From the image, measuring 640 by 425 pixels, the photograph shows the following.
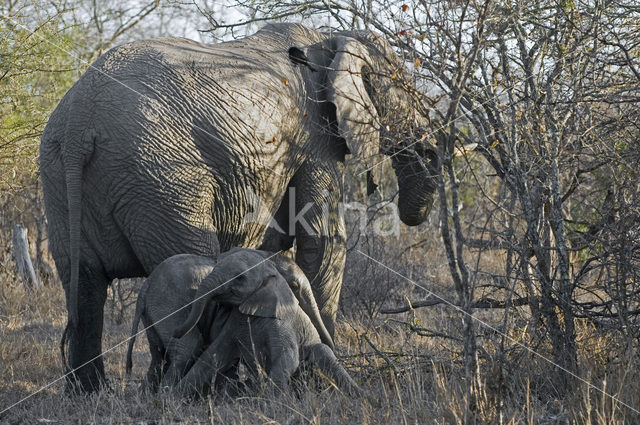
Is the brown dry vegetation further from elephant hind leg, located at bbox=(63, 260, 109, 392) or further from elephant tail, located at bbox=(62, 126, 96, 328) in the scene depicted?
elephant tail, located at bbox=(62, 126, 96, 328)

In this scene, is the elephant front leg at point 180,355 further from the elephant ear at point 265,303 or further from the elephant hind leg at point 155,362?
the elephant ear at point 265,303

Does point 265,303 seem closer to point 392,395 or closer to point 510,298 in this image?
point 392,395

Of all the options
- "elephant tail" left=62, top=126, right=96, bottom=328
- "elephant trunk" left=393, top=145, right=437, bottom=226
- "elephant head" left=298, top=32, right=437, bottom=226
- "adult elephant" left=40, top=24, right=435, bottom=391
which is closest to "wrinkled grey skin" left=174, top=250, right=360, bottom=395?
"adult elephant" left=40, top=24, right=435, bottom=391

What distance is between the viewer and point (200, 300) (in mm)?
4809

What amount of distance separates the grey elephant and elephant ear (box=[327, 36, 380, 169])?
154 centimetres

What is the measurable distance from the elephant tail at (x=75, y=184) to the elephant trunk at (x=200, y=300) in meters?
0.81

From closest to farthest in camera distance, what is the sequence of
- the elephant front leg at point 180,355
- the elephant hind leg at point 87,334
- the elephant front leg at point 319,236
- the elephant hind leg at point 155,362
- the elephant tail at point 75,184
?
the elephant front leg at point 180,355 < the elephant hind leg at point 155,362 < the elephant tail at point 75,184 < the elephant hind leg at point 87,334 < the elephant front leg at point 319,236

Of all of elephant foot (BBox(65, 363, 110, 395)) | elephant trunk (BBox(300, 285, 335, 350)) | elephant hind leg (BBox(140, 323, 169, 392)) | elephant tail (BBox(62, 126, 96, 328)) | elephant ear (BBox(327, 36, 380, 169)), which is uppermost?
elephant ear (BBox(327, 36, 380, 169))

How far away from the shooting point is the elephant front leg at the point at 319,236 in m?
6.34

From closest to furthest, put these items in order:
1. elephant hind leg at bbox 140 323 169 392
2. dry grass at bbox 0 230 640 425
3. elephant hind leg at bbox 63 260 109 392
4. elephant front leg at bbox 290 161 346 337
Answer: dry grass at bbox 0 230 640 425 → elephant hind leg at bbox 140 323 169 392 → elephant hind leg at bbox 63 260 109 392 → elephant front leg at bbox 290 161 346 337

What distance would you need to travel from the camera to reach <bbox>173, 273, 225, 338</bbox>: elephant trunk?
479 centimetres

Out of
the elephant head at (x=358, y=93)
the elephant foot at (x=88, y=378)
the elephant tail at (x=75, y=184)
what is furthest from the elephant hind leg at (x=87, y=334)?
the elephant head at (x=358, y=93)

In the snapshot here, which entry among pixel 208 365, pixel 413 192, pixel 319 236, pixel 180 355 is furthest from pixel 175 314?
pixel 413 192

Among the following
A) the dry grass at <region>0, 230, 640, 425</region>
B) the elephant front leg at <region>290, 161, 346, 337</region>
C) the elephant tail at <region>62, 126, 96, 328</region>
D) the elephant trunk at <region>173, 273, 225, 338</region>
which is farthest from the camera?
the elephant front leg at <region>290, 161, 346, 337</region>
